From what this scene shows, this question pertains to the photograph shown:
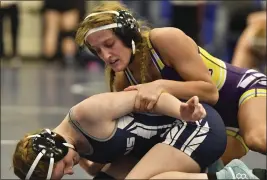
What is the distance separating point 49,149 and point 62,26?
6802mm

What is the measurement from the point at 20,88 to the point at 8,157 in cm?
310

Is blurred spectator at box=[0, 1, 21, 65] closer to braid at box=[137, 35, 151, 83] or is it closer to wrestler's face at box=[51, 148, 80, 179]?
braid at box=[137, 35, 151, 83]

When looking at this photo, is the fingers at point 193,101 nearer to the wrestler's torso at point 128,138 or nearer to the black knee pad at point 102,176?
the wrestler's torso at point 128,138

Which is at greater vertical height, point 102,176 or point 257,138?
point 257,138


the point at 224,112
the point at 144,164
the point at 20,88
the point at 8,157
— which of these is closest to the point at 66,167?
the point at 144,164

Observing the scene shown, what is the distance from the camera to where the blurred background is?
7.20m

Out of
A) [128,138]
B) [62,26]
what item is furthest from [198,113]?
[62,26]

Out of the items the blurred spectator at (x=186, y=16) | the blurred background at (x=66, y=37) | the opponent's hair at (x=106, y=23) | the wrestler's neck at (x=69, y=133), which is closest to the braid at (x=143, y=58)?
the opponent's hair at (x=106, y=23)

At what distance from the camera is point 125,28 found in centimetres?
286

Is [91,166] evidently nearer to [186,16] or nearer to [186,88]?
[186,88]

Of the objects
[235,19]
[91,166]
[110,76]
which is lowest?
[235,19]

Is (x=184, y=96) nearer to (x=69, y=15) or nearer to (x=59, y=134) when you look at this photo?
(x=59, y=134)

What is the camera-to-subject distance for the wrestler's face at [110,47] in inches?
113

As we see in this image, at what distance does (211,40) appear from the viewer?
375 inches
